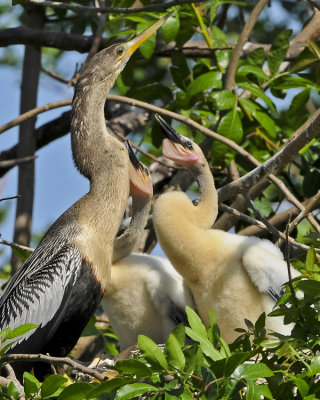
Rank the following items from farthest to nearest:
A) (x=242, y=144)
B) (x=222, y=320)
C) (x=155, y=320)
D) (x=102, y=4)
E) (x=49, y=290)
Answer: (x=242, y=144) → (x=102, y=4) → (x=155, y=320) → (x=222, y=320) → (x=49, y=290)

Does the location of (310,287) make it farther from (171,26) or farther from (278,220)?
(171,26)

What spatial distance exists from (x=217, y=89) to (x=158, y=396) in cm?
260

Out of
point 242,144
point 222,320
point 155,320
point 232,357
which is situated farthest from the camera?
point 242,144

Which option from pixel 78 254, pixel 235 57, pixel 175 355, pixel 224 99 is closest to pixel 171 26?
pixel 235 57

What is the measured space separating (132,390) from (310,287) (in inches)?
28.6

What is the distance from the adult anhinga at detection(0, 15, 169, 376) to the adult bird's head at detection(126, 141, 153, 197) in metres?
0.17

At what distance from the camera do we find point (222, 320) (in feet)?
13.7

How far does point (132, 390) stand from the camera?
2662mm

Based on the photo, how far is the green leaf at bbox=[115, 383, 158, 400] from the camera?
8.71ft

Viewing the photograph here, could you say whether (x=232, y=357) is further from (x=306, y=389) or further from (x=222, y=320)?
(x=222, y=320)

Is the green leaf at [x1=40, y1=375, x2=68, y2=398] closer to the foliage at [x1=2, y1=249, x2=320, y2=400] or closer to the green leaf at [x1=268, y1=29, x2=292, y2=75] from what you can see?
the foliage at [x1=2, y1=249, x2=320, y2=400]

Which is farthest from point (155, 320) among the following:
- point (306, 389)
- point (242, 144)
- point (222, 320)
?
point (306, 389)

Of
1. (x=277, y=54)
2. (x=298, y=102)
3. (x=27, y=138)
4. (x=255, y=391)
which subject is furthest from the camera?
(x=27, y=138)

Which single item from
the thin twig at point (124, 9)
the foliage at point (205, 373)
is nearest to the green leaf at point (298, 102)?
the thin twig at point (124, 9)
